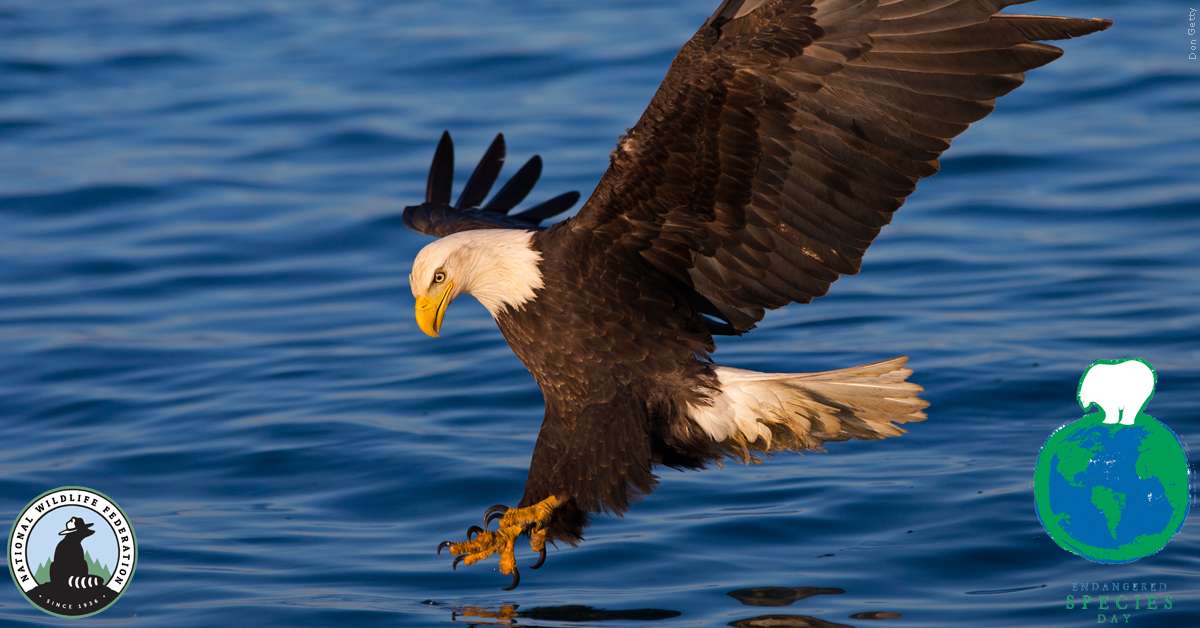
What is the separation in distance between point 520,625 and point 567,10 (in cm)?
980

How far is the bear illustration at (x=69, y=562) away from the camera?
577 cm

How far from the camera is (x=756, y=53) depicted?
16.4ft

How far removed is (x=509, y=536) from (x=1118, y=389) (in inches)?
72.7

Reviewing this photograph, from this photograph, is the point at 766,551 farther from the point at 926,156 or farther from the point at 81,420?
the point at 81,420

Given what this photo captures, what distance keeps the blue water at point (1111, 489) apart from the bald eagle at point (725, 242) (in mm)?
492

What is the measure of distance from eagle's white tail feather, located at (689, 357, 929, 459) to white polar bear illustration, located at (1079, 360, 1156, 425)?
0.50 m

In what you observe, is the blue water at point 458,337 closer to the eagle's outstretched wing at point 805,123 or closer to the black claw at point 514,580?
the black claw at point 514,580

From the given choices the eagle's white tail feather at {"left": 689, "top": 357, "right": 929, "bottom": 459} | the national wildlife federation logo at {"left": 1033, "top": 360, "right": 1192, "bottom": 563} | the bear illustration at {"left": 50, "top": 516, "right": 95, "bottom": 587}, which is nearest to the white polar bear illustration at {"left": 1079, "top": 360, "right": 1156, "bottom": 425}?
the national wildlife federation logo at {"left": 1033, "top": 360, "right": 1192, "bottom": 563}

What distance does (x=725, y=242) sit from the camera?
17.8 ft

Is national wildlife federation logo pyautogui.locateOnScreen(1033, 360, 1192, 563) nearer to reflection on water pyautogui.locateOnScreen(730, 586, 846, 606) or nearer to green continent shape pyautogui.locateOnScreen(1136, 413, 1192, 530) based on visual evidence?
green continent shape pyautogui.locateOnScreen(1136, 413, 1192, 530)

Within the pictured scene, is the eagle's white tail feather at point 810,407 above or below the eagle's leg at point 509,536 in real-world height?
above

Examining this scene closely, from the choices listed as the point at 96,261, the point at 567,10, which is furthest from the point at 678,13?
the point at 96,261

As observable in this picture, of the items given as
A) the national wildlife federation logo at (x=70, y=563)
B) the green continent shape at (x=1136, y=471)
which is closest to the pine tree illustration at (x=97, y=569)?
the national wildlife federation logo at (x=70, y=563)

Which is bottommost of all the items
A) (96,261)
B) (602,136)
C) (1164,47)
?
(96,261)
